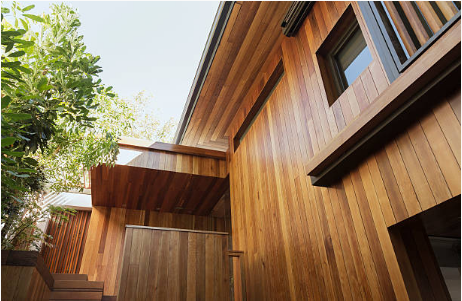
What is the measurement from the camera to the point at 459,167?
166 centimetres

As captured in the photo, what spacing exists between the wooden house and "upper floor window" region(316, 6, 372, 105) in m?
0.01

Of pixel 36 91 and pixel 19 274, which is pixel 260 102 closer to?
pixel 36 91

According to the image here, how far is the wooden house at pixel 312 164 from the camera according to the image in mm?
1874

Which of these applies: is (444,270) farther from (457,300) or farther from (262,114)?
(262,114)

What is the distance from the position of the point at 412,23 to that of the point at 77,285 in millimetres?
4941

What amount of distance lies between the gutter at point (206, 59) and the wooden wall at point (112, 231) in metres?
2.03

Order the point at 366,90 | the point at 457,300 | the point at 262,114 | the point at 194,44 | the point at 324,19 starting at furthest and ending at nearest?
the point at 194,44 → the point at 262,114 → the point at 324,19 → the point at 457,300 → the point at 366,90

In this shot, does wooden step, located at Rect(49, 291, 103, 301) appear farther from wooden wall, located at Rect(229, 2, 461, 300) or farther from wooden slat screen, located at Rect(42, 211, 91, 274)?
wooden slat screen, located at Rect(42, 211, 91, 274)

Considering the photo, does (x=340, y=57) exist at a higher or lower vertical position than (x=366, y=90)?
higher

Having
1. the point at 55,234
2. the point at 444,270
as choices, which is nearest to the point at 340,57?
the point at 444,270

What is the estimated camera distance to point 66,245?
6762 millimetres

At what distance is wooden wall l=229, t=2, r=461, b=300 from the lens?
6.10 feet

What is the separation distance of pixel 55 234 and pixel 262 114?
17.8ft

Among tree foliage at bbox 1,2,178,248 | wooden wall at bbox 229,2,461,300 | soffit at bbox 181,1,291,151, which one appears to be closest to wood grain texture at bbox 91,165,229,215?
soffit at bbox 181,1,291,151
